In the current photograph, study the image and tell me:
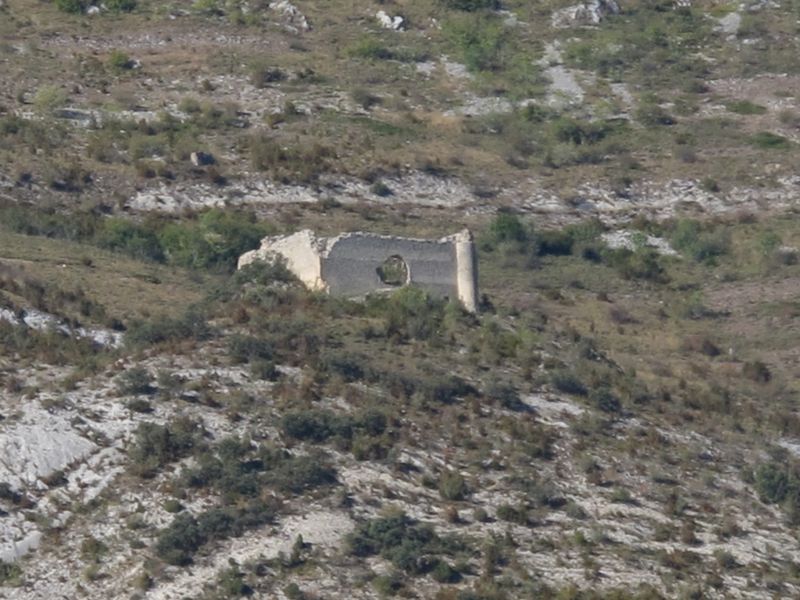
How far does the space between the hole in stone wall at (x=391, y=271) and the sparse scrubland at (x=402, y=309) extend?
1.10 m

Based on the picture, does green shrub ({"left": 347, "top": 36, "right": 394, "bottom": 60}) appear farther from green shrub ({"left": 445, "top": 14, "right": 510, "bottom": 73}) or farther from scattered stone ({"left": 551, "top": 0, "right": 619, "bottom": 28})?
scattered stone ({"left": 551, "top": 0, "right": 619, "bottom": 28})

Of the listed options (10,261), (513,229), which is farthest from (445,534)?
(513,229)

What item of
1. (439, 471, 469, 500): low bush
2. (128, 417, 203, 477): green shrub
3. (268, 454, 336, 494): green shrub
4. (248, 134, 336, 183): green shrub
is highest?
(248, 134, 336, 183): green shrub

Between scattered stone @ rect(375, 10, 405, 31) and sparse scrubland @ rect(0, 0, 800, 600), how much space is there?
248 mm

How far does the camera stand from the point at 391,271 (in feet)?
242

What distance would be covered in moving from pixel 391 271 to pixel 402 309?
232 cm

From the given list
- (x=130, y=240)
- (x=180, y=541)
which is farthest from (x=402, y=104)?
(x=180, y=541)

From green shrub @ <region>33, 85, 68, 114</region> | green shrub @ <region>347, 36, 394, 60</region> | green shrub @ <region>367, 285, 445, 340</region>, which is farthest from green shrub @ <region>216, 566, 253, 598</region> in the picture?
green shrub @ <region>347, 36, 394, 60</region>

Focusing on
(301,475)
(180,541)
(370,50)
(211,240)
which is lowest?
(180,541)

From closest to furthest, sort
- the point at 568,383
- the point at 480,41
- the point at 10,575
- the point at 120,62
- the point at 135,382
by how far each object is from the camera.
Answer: the point at 10,575
the point at 135,382
the point at 568,383
the point at 120,62
the point at 480,41

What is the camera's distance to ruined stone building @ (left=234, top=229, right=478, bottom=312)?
240 feet

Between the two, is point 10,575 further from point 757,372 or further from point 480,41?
point 480,41

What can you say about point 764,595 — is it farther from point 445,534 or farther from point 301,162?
point 301,162

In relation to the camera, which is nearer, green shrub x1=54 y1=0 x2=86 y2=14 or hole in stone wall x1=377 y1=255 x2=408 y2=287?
hole in stone wall x1=377 y1=255 x2=408 y2=287
